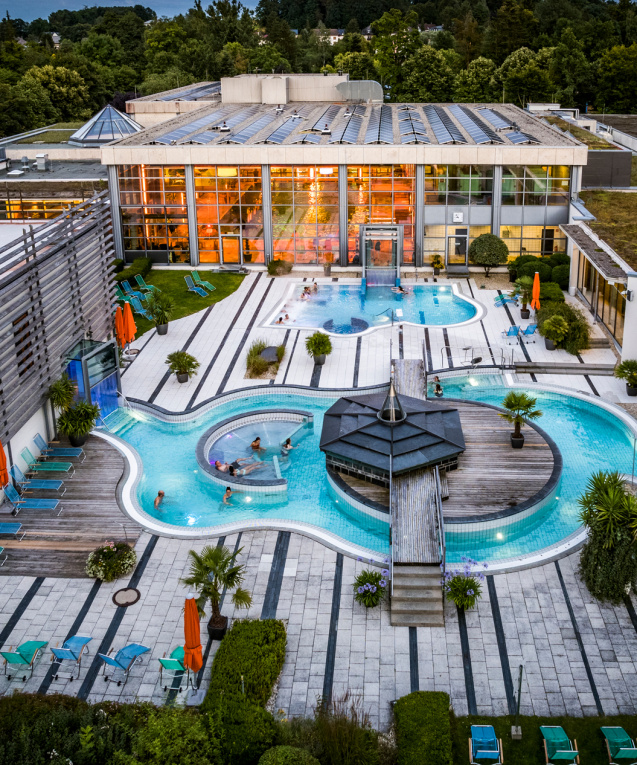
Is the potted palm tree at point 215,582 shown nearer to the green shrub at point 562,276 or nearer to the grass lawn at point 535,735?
the grass lawn at point 535,735

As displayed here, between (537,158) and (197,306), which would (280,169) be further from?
(537,158)

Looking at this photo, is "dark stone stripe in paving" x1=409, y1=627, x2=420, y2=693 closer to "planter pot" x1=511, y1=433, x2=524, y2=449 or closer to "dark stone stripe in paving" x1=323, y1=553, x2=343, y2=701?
"dark stone stripe in paving" x1=323, y1=553, x2=343, y2=701

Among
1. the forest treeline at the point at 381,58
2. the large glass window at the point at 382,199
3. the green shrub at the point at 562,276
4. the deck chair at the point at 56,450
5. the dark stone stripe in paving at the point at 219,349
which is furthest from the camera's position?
the forest treeline at the point at 381,58

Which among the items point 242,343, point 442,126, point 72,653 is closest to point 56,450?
point 72,653

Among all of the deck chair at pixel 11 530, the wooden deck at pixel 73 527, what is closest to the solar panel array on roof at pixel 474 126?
the wooden deck at pixel 73 527

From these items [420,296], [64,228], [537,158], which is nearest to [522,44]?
[537,158]

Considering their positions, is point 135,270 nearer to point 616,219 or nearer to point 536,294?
point 536,294
